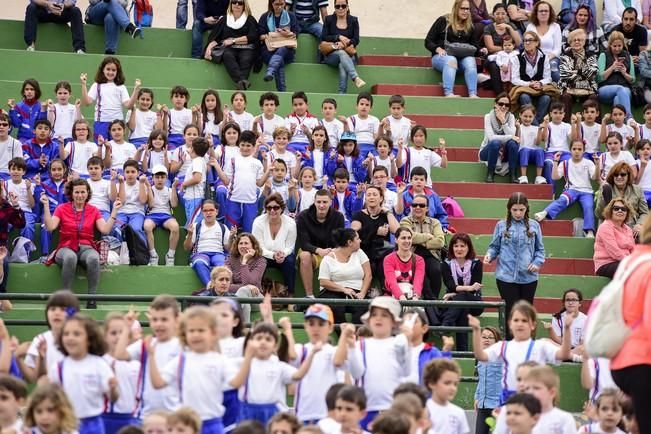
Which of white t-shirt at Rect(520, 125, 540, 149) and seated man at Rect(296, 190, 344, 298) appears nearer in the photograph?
seated man at Rect(296, 190, 344, 298)

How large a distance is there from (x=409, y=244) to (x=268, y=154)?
2.40m

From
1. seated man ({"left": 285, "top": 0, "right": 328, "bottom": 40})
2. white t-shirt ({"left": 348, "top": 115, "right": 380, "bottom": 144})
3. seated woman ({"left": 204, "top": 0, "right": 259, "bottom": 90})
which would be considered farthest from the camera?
seated man ({"left": 285, "top": 0, "right": 328, "bottom": 40})

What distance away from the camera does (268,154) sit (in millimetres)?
16578

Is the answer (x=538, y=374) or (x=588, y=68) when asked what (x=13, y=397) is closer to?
(x=538, y=374)

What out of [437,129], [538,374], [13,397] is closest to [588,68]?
[437,129]

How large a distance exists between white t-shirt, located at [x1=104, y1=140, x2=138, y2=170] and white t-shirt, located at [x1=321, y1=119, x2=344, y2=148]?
236cm

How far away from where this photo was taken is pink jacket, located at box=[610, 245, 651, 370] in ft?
26.9

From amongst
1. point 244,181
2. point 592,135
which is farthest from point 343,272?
point 592,135

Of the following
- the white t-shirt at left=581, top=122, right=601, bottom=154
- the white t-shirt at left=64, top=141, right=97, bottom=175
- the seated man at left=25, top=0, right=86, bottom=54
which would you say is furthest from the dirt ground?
the white t-shirt at left=64, top=141, right=97, bottom=175

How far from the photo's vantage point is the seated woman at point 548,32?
19.6 metres

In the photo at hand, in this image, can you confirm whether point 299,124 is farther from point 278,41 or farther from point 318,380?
point 318,380

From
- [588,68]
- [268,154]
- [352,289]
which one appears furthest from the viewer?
[588,68]

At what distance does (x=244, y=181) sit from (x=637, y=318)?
8.25m

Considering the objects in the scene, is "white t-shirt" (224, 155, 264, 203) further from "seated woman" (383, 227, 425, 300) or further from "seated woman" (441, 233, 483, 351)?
"seated woman" (441, 233, 483, 351)
